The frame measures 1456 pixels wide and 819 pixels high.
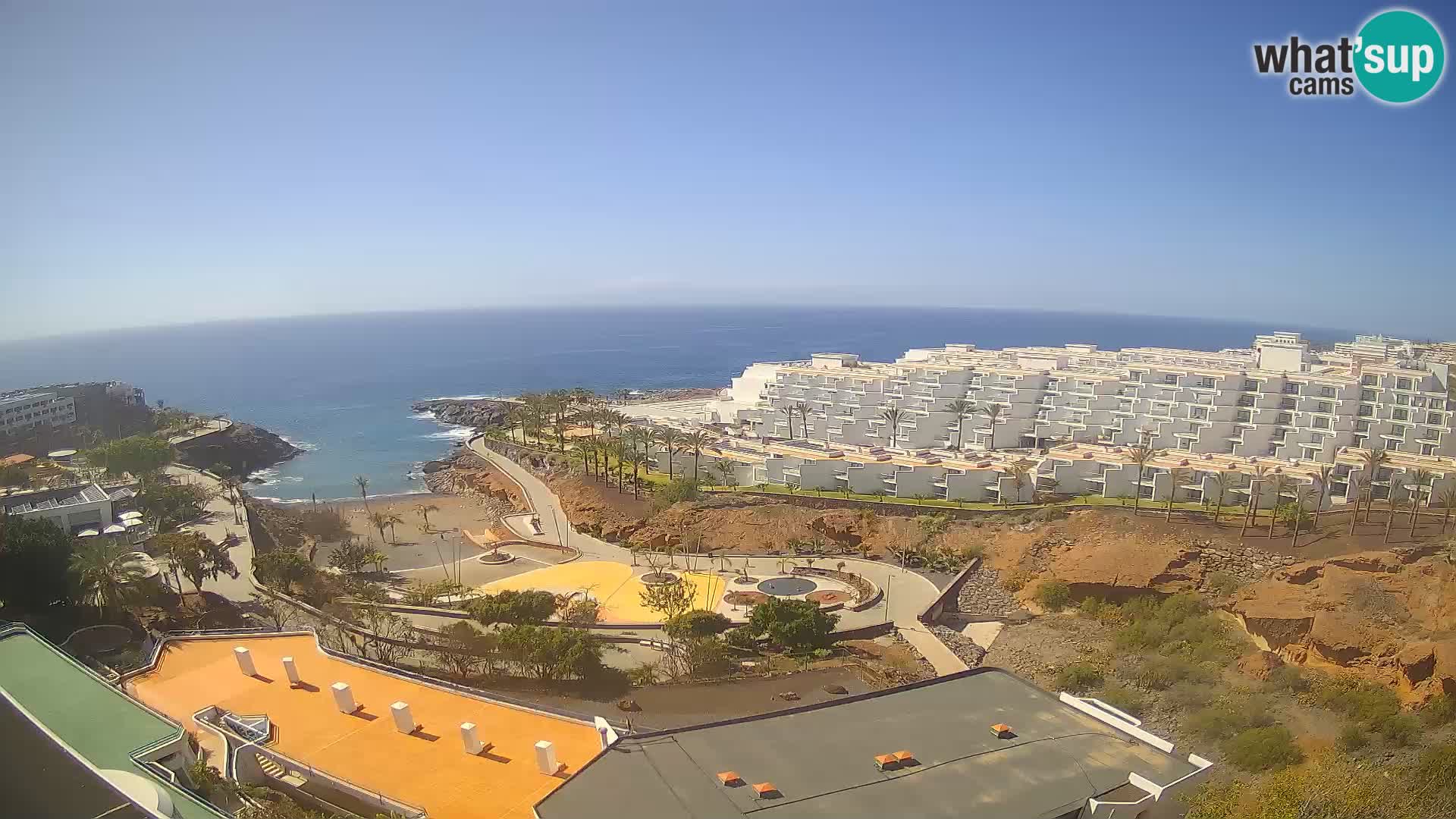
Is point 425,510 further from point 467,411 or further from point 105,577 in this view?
point 467,411

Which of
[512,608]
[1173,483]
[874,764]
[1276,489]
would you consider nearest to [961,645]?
[874,764]

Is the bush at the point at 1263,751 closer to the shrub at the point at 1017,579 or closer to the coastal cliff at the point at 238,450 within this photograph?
the shrub at the point at 1017,579

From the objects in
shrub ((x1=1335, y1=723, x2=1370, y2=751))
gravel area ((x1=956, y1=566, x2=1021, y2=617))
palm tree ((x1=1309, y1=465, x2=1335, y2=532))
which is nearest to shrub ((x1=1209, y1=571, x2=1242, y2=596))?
gravel area ((x1=956, y1=566, x2=1021, y2=617))

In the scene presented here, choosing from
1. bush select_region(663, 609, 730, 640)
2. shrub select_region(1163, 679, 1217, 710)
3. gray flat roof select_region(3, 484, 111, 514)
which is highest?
gray flat roof select_region(3, 484, 111, 514)

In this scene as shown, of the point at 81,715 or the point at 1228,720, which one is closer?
the point at 81,715

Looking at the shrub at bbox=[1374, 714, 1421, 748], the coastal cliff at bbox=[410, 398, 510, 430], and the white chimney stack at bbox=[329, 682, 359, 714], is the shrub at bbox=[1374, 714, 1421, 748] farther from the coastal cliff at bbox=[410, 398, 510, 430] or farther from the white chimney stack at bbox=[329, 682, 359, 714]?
the coastal cliff at bbox=[410, 398, 510, 430]

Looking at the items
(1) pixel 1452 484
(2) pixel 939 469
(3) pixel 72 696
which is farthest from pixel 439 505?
(1) pixel 1452 484

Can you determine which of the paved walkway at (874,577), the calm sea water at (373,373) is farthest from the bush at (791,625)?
the calm sea water at (373,373)
